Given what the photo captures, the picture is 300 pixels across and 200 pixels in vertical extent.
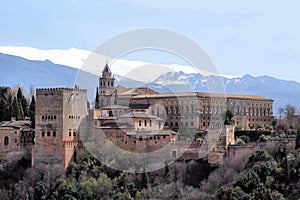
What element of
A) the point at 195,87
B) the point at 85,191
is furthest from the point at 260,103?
the point at 85,191

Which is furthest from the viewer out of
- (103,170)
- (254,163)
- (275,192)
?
(103,170)

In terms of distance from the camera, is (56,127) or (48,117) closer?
(56,127)

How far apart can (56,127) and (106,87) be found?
41.4ft

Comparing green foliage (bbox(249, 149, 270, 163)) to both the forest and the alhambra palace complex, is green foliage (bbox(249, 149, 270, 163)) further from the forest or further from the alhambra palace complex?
the alhambra palace complex

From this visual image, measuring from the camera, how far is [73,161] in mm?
35281

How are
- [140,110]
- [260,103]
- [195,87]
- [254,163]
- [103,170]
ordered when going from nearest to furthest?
[254,163] < [103,170] < [140,110] < [195,87] < [260,103]

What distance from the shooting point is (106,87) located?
47375 millimetres

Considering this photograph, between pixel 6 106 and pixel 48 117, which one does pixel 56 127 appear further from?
pixel 6 106

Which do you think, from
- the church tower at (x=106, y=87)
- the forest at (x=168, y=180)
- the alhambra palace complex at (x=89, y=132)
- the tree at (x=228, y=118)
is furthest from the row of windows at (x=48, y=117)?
the tree at (x=228, y=118)

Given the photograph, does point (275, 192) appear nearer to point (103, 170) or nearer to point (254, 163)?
point (254, 163)

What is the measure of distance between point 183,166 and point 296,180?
21.6 ft

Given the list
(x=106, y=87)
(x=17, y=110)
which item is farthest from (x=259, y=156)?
(x=106, y=87)

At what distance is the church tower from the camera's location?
45.7 meters

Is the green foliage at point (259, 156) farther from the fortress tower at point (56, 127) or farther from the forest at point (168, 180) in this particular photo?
the fortress tower at point (56, 127)
